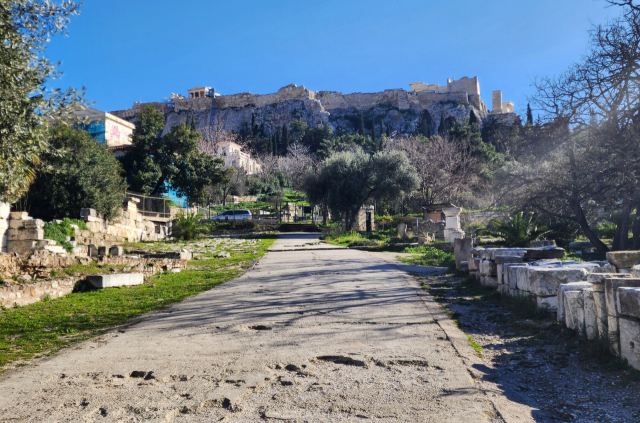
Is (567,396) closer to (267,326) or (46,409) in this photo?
(267,326)

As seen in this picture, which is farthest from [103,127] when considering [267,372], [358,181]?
[267,372]

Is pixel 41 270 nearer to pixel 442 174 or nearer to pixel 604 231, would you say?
pixel 604 231

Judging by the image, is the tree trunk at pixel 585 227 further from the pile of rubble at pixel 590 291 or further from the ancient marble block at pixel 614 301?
the ancient marble block at pixel 614 301

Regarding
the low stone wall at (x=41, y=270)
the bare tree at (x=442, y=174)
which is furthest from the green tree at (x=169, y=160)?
the low stone wall at (x=41, y=270)

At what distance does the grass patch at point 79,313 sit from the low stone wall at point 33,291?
5.8 inches

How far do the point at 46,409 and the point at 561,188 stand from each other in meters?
13.5

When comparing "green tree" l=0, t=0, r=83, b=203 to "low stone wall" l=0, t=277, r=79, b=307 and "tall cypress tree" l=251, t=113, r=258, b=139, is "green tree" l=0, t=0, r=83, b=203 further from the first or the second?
"tall cypress tree" l=251, t=113, r=258, b=139

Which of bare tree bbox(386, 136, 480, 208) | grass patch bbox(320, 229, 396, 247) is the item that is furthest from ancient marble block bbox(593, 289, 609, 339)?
bare tree bbox(386, 136, 480, 208)

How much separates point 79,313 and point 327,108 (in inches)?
4001

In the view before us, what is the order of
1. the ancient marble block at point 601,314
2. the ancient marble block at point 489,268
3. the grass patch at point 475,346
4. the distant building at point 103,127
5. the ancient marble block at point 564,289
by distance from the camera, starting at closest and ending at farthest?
the ancient marble block at point 601,314
the grass patch at point 475,346
the ancient marble block at point 564,289
the ancient marble block at point 489,268
the distant building at point 103,127

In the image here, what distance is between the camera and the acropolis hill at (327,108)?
96.6 meters

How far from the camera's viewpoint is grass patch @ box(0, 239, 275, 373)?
4277 mm

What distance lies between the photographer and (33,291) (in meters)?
6.77

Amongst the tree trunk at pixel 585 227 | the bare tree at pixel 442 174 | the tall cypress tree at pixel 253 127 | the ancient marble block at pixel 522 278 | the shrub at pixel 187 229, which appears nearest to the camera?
the ancient marble block at pixel 522 278
